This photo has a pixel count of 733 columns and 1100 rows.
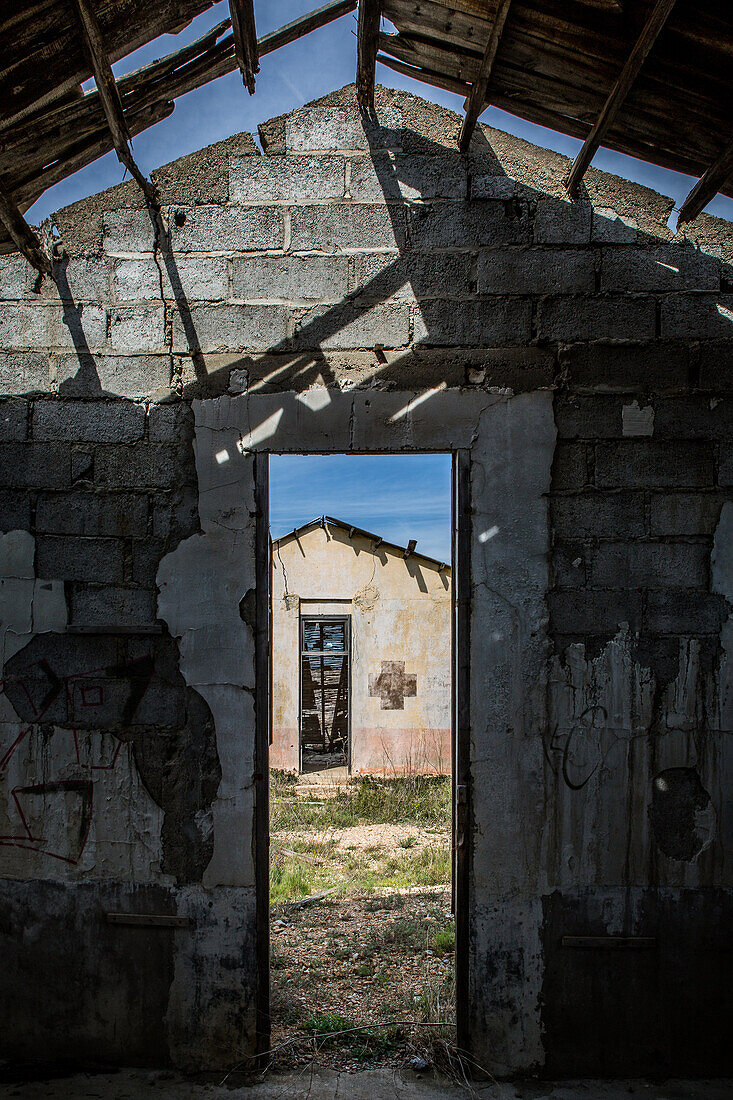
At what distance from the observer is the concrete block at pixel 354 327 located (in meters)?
3.18

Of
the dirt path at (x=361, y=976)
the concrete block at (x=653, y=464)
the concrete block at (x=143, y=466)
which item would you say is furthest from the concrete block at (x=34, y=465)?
the dirt path at (x=361, y=976)

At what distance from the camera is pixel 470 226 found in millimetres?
3199

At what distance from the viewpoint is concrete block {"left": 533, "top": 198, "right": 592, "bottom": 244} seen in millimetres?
3184

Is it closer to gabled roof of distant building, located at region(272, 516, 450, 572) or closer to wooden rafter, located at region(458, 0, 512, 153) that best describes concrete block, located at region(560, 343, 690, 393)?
wooden rafter, located at region(458, 0, 512, 153)

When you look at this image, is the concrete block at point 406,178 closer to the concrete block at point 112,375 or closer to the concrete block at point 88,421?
the concrete block at point 112,375

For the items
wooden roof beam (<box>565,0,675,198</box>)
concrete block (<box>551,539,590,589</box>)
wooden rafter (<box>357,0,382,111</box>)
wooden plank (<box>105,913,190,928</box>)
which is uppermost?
wooden rafter (<box>357,0,382,111</box>)

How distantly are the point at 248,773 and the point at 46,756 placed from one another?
985 mm

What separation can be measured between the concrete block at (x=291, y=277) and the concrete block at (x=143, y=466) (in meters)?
0.83

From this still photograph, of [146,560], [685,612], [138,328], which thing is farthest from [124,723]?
[685,612]

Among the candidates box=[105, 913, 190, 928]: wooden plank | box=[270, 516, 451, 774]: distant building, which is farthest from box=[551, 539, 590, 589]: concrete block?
box=[270, 516, 451, 774]: distant building

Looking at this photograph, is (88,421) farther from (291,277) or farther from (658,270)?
(658,270)

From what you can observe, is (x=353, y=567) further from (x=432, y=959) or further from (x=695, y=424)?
(x=695, y=424)

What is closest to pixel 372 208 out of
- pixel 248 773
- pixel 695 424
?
pixel 695 424

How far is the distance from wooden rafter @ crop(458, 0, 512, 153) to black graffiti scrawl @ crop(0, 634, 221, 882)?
2755mm
